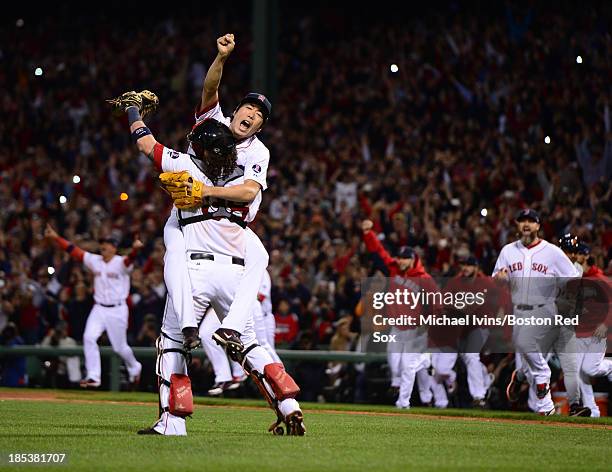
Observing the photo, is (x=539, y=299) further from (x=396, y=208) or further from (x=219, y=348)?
(x=396, y=208)

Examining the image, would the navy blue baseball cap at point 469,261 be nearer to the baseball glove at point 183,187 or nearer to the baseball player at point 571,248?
the baseball player at point 571,248

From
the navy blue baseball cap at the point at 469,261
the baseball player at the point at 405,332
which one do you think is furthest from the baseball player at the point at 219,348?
the navy blue baseball cap at the point at 469,261

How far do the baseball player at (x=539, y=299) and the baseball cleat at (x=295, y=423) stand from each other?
15.0ft

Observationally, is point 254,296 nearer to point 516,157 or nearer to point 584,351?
point 584,351

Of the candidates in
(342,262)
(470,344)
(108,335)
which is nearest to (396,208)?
(342,262)

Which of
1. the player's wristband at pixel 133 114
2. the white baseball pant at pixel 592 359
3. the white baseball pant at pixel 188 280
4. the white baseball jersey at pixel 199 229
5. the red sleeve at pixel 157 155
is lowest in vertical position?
the white baseball pant at pixel 592 359

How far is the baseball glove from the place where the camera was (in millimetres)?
7652

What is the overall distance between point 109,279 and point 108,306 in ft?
1.28

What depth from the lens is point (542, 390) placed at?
1215cm

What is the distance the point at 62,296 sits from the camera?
1902cm

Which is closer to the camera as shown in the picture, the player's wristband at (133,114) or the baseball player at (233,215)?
the baseball player at (233,215)

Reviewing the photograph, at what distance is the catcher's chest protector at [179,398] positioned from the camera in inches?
308

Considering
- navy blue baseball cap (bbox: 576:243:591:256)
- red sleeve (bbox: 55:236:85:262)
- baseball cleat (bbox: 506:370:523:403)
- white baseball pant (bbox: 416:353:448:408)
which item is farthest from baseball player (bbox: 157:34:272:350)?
red sleeve (bbox: 55:236:85:262)

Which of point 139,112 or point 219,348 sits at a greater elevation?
point 139,112
